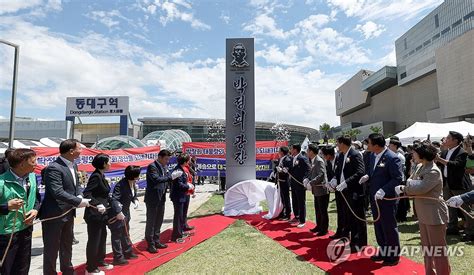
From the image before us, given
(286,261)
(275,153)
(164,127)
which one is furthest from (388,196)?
(164,127)

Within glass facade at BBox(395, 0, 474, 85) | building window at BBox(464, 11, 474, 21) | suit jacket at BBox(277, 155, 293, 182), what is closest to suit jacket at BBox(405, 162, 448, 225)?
suit jacket at BBox(277, 155, 293, 182)

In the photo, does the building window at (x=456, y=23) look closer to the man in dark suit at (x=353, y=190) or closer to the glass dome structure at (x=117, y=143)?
the glass dome structure at (x=117, y=143)

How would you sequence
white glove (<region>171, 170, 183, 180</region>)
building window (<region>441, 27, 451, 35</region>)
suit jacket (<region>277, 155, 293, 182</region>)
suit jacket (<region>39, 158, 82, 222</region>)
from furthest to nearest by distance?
1. building window (<region>441, 27, 451, 35</region>)
2. suit jacket (<region>277, 155, 293, 182</region>)
3. white glove (<region>171, 170, 183, 180</region>)
4. suit jacket (<region>39, 158, 82, 222</region>)

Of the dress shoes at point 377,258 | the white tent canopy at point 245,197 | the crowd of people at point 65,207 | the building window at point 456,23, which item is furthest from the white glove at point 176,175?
the building window at point 456,23

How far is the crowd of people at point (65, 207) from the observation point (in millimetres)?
2816

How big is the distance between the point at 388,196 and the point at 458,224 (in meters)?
2.99

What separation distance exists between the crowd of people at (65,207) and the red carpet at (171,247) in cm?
15

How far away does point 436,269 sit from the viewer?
3.21 m

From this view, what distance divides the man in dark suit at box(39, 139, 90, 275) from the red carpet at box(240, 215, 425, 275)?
3.25m

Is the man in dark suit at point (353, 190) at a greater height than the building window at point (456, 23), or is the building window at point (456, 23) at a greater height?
the building window at point (456, 23)

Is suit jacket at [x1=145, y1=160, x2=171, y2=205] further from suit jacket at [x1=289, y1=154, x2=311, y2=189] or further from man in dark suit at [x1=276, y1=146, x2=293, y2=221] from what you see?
man in dark suit at [x1=276, y1=146, x2=293, y2=221]

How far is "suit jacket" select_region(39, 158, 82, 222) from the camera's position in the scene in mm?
3340

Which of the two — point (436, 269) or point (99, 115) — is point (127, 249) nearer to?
point (436, 269)

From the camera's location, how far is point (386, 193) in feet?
13.0
